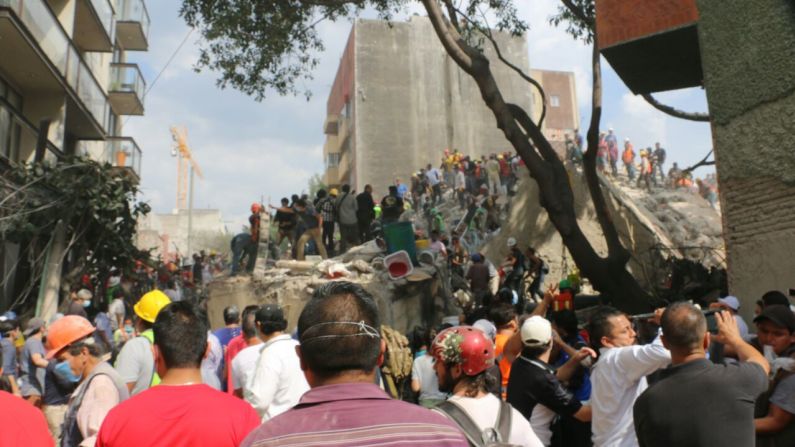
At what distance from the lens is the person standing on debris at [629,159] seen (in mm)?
22812

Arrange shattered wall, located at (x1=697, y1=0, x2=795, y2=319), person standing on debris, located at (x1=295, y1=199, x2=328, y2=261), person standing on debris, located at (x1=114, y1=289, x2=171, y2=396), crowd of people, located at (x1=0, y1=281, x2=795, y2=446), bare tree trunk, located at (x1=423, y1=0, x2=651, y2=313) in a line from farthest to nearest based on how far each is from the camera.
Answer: person standing on debris, located at (x1=295, y1=199, x2=328, y2=261) → bare tree trunk, located at (x1=423, y1=0, x2=651, y2=313) → shattered wall, located at (x1=697, y1=0, x2=795, y2=319) → person standing on debris, located at (x1=114, y1=289, x2=171, y2=396) → crowd of people, located at (x1=0, y1=281, x2=795, y2=446)

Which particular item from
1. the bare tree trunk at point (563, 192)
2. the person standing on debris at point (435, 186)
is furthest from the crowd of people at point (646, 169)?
the bare tree trunk at point (563, 192)

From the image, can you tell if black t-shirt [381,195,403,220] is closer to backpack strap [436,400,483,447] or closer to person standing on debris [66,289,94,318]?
person standing on debris [66,289,94,318]

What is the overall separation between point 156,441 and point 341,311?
999 millimetres

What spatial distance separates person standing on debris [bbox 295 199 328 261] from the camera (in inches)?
592

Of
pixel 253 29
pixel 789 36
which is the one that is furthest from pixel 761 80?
pixel 253 29

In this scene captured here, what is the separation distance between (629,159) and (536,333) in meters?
20.6

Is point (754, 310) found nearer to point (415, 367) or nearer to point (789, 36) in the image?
point (789, 36)

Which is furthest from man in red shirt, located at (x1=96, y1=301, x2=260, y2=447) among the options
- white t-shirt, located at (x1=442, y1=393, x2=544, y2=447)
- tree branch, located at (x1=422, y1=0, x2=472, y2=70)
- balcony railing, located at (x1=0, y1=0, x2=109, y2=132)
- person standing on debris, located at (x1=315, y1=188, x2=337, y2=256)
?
person standing on debris, located at (x1=315, y1=188, x2=337, y2=256)

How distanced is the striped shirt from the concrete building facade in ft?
126

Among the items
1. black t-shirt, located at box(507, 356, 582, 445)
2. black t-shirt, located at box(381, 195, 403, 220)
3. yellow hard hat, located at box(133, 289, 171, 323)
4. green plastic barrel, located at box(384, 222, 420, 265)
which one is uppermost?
black t-shirt, located at box(381, 195, 403, 220)

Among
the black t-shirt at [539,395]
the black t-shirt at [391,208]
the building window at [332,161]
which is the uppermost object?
the building window at [332,161]

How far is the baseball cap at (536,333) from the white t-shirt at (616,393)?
33 centimetres

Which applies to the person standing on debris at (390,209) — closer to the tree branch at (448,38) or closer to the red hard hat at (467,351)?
the tree branch at (448,38)
